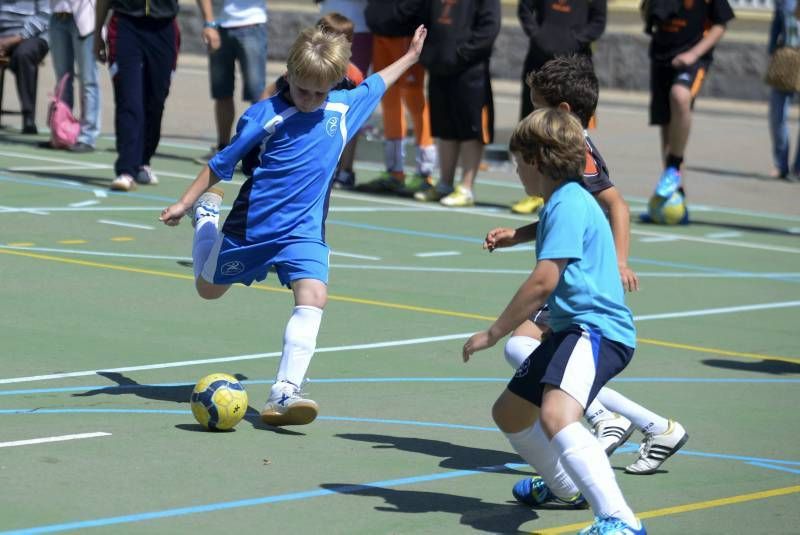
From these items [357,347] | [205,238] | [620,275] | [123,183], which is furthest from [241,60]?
[620,275]

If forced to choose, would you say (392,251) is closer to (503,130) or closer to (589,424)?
(589,424)

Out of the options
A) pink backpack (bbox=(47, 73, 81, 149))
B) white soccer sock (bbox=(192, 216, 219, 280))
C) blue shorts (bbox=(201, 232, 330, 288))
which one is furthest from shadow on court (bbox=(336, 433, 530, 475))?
pink backpack (bbox=(47, 73, 81, 149))

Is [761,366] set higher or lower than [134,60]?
lower

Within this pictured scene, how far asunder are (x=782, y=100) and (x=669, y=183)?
175 inches

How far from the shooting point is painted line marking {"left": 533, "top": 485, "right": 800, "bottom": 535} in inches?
234

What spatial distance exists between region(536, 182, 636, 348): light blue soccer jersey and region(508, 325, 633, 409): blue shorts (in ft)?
0.13

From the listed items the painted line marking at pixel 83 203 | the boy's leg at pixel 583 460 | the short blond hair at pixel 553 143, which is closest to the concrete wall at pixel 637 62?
the painted line marking at pixel 83 203

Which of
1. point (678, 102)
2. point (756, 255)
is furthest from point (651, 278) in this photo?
point (678, 102)

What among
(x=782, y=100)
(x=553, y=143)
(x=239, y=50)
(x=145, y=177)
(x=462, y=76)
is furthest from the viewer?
(x=782, y=100)

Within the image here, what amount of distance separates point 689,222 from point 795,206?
2.35 m

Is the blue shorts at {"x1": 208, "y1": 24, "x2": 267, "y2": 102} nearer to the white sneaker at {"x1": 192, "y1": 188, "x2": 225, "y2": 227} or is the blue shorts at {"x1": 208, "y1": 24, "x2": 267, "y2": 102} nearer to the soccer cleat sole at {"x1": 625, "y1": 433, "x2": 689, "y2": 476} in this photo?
the white sneaker at {"x1": 192, "y1": 188, "x2": 225, "y2": 227}

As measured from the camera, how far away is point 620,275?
21.4 feet

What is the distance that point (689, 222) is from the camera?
1548 centimetres

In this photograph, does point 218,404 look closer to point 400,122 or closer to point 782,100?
point 400,122
